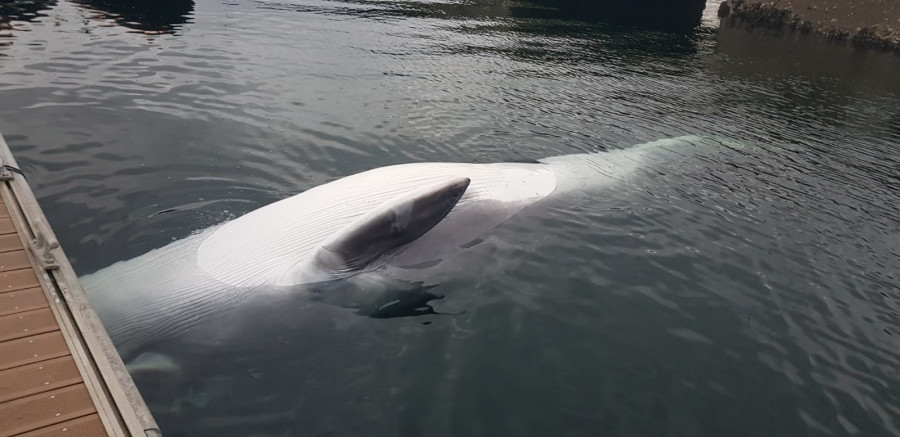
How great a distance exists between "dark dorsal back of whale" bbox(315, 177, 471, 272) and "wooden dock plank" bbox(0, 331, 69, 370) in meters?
2.43

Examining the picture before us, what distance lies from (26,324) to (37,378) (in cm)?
81

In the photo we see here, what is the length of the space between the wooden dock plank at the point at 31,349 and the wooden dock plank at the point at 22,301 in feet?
1.58

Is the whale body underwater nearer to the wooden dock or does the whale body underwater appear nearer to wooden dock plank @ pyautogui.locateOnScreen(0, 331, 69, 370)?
the wooden dock

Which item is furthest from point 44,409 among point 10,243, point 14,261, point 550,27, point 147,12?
point 550,27

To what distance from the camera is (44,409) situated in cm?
389

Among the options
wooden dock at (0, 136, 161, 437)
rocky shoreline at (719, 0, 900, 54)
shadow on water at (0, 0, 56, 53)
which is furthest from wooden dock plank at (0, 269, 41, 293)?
rocky shoreline at (719, 0, 900, 54)

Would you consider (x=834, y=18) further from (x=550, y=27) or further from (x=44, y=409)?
(x=44, y=409)

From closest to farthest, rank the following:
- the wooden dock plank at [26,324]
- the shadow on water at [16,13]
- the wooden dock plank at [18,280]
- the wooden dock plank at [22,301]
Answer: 1. the wooden dock plank at [26,324]
2. the wooden dock plank at [22,301]
3. the wooden dock plank at [18,280]
4. the shadow on water at [16,13]

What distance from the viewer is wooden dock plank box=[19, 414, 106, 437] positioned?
3.70 m

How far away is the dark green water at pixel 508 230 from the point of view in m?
5.48

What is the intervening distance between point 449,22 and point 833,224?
25284 mm

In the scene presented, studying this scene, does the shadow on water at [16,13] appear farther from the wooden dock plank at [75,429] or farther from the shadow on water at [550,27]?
the wooden dock plank at [75,429]

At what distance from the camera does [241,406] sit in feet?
16.6

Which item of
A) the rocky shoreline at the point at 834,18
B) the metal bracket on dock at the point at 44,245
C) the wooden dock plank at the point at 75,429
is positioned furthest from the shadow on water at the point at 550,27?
the wooden dock plank at the point at 75,429
